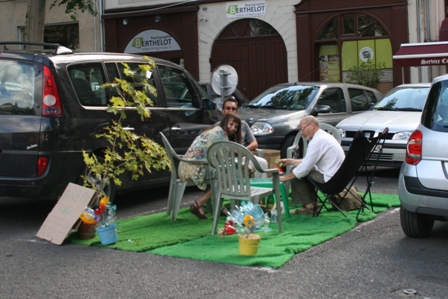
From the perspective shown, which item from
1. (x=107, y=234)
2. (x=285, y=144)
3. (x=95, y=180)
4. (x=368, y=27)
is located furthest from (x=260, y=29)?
(x=107, y=234)

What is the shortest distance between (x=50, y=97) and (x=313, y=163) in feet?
9.82

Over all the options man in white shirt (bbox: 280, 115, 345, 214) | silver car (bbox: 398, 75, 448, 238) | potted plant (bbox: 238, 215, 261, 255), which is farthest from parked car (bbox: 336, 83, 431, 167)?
potted plant (bbox: 238, 215, 261, 255)

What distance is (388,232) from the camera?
8461 mm

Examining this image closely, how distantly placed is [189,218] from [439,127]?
318 centimetres

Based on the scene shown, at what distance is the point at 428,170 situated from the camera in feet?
24.8

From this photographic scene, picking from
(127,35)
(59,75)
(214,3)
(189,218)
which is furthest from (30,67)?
(127,35)

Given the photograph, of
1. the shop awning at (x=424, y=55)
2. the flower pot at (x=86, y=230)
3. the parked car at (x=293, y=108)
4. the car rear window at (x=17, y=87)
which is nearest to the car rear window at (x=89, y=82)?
the car rear window at (x=17, y=87)

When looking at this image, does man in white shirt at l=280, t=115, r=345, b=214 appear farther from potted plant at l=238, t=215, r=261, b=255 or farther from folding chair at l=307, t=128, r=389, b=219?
potted plant at l=238, t=215, r=261, b=255

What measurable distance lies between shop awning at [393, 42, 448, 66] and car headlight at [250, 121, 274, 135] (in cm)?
→ 742

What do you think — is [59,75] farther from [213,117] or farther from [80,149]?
[213,117]

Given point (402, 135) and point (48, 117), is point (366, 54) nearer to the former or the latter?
point (402, 135)

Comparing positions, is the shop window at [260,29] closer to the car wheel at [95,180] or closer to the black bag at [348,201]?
the black bag at [348,201]

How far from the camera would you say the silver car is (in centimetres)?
748

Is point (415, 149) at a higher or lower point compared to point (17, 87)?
lower
